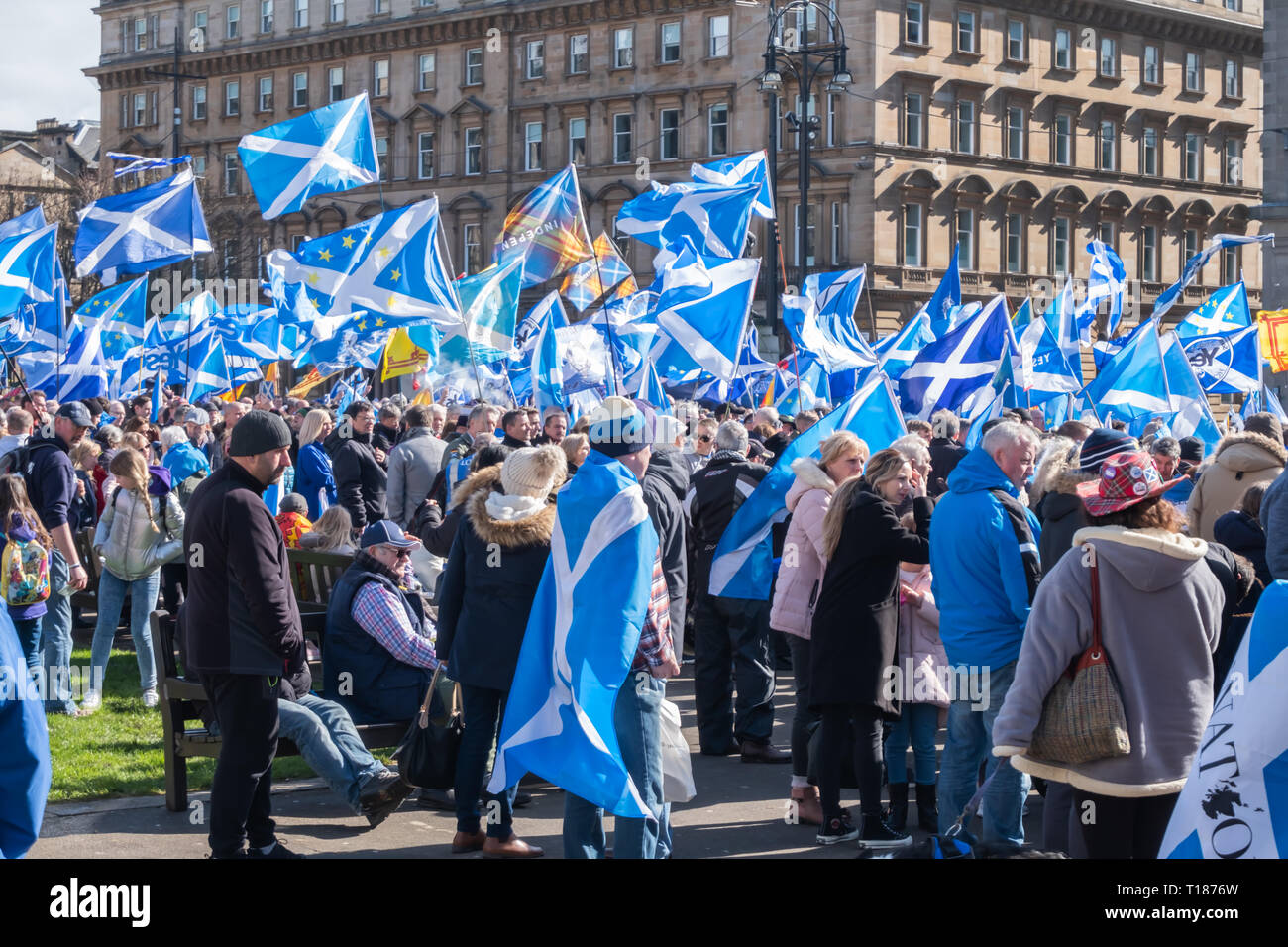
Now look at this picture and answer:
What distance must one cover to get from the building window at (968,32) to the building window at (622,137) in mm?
11075

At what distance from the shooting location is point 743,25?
5366 centimetres

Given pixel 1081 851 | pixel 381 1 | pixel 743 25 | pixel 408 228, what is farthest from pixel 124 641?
pixel 381 1

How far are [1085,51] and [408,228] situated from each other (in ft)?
151

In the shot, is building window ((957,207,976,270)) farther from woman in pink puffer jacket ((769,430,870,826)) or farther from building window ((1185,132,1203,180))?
woman in pink puffer jacket ((769,430,870,826))

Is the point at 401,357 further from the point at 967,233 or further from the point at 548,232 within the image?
the point at 967,233

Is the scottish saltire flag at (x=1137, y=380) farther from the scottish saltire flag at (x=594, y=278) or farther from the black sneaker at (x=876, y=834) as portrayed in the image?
the black sneaker at (x=876, y=834)

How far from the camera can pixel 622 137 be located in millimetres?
57062

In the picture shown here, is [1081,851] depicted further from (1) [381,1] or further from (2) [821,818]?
(1) [381,1]

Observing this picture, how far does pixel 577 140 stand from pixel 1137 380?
→ 44.7 meters

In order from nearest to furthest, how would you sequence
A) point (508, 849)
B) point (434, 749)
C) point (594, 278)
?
point (508, 849) → point (434, 749) → point (594, 278)

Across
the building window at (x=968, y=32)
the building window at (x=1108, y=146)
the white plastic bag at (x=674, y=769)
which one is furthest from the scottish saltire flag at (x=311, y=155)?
the building window at (x=1108, y=146)

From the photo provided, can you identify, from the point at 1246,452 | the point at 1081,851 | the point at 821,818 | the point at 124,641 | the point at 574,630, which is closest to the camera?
the point at 1081,851

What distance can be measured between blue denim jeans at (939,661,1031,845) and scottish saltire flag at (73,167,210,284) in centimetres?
1161

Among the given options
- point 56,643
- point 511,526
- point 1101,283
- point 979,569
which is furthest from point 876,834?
point 1101,283
